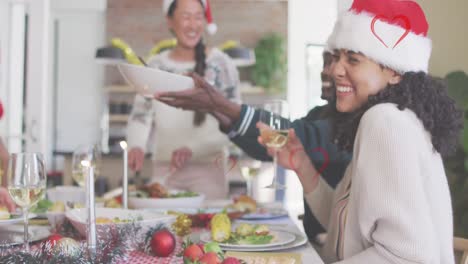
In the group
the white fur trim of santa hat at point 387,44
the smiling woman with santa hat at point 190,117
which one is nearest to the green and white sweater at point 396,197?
the white fur trim of santa hat at point 387,44

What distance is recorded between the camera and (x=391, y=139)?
3.61 feet

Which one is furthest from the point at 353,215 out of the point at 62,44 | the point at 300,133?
the point at 62,44

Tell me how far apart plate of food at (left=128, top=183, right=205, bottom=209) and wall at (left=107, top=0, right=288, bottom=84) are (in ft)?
17.0

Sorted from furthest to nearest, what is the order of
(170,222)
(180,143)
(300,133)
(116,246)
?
(180,143), (300,133), (170,222), (116,246)

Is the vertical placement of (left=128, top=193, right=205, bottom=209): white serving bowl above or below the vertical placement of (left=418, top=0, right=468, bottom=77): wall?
below

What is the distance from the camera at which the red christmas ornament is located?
124cm

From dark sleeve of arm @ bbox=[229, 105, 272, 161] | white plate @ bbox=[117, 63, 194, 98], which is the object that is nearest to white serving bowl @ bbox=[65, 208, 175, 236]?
white plate @ bbox=[117, 63, 194, 98]

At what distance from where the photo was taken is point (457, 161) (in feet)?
7.36

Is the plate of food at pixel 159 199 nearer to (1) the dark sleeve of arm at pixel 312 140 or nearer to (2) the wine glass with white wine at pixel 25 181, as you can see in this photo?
(1) the dark sleeve of arm at pixel 312 140

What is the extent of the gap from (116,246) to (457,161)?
1.51 metres

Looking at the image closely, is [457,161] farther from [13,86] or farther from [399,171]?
[13,86]

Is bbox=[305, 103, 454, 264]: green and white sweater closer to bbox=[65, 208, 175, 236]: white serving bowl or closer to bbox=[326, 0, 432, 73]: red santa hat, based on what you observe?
bbox=[326, 0, 432, 73]: red santa hat

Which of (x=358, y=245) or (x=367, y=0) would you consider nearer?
(x=358, y=245)

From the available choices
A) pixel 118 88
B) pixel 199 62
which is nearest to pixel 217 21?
pixel 118 88
